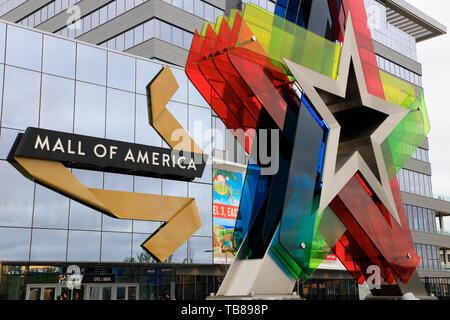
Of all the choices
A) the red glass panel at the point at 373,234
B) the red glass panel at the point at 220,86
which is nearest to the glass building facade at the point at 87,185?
the red glass panel at the point at 220,86

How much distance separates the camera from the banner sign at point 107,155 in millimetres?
25672

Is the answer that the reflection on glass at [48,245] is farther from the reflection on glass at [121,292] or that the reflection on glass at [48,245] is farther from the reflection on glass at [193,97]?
the reflection on glass at [193,97]

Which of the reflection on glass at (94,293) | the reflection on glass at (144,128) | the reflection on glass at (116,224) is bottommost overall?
the reflection on glass at (94,293)

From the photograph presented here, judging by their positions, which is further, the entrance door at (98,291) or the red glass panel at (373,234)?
the entrance door at (98,291)

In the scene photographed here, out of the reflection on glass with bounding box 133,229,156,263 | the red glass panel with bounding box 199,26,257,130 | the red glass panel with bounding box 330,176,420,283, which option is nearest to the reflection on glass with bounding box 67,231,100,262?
the reflection on glass with bounding box 133,229,156,263

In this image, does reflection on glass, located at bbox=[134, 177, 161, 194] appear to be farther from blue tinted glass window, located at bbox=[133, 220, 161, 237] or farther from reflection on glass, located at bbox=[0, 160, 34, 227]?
reflection on glass, located at bbox=[0, 160, 34, 227]

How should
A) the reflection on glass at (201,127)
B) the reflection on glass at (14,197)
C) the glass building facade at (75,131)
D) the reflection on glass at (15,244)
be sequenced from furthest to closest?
1. the reflection on glass at (201,127)
2. the glass building facade at (75,131)
3. the reflection on glass at (14,197)
4. the reflection on glass at (15,244)

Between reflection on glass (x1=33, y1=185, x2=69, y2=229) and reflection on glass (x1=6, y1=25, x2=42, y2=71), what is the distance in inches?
243

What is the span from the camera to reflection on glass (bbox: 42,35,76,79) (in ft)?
89.2

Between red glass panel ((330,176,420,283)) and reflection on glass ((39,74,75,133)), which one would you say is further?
reflection on glass ((39,74,75,133))

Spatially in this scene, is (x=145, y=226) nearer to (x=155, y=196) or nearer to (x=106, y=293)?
(x=155, y=196)

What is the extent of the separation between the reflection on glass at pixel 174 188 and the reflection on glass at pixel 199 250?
268 centimetres
